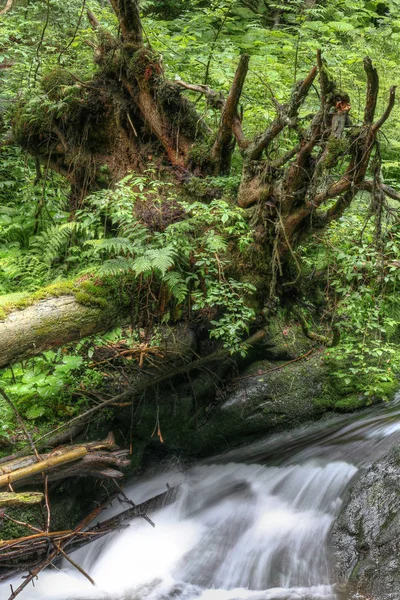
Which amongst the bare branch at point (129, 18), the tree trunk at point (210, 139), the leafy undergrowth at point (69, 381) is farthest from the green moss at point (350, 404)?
the bare branch at point (129, 18)

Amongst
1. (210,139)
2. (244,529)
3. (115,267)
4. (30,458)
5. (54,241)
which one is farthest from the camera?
(54,241)

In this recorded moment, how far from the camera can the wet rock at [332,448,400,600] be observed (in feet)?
13.0

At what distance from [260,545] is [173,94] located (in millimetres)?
4784

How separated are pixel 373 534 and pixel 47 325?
3.27m

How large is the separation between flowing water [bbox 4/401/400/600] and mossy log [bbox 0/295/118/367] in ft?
6.63

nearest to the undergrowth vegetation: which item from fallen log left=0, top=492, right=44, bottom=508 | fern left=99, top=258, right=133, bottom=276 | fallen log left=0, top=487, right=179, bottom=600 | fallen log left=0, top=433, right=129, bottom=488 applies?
fern left=99, top=258, right=133, bottom=276

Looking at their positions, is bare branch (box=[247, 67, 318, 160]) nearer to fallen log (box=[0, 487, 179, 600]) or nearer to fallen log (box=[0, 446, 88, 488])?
fallen log (box=[0, 446, 88, 488])

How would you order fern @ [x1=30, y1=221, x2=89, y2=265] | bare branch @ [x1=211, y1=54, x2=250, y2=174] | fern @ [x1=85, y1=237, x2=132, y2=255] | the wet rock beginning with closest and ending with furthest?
1. the wet rock
2. fern @ [x1=85, y1=237, x2=132, y2=255]
3. bare branch @ [x1=211, y1=54, x2=250, y2=174]
4. fern @ [x1=30, y1=221, x2=89, y2=265]

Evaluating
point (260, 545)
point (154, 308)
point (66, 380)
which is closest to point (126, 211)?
point (154, 308)

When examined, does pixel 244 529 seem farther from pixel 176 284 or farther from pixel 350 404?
pixel 176 284

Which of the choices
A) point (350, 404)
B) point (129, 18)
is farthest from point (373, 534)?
point (129, 18)

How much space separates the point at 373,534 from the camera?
14.3 feet

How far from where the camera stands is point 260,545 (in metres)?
4.90

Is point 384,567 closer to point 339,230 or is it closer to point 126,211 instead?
point 339,230
